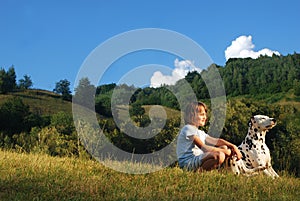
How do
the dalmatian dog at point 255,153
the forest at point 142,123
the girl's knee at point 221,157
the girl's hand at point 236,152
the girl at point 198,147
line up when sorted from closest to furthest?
the girl's knee at point 221,157, the girl at point 198,147, the girl's hand at point 236,152, the dalmatian dog at point 255,153, the forest at point 142,123

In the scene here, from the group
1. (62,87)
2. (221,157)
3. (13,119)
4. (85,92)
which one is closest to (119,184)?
(221,157)

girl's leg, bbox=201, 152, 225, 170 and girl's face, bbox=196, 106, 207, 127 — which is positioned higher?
girl's face, bbox=196, 106, 207, 127

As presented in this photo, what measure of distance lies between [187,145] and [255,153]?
1.35 meters

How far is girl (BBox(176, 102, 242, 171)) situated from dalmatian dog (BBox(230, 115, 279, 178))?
28 centimetres

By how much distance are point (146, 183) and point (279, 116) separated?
527 inches

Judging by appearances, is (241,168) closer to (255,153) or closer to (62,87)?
(255,153)

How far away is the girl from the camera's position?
693 cm

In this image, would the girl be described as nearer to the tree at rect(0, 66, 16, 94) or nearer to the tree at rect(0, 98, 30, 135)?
the tree at rect(0, 98, 30, 135)

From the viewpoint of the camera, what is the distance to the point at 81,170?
6.65m

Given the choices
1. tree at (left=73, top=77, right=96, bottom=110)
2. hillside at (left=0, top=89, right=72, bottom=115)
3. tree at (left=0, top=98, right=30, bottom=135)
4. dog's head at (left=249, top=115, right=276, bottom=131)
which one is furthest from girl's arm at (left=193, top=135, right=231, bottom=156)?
hillside at (left=0, top=89, right=72, bottom=115)

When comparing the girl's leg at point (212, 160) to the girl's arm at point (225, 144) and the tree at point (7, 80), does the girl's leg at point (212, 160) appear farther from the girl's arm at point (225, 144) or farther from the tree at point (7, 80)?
the tree at point (7, 80)

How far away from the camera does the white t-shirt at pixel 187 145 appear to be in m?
7.26

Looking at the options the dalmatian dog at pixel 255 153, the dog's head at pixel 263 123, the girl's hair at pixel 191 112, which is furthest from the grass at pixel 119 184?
the girl's hair at pixel 191 112

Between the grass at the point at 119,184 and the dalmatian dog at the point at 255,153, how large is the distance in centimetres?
39
